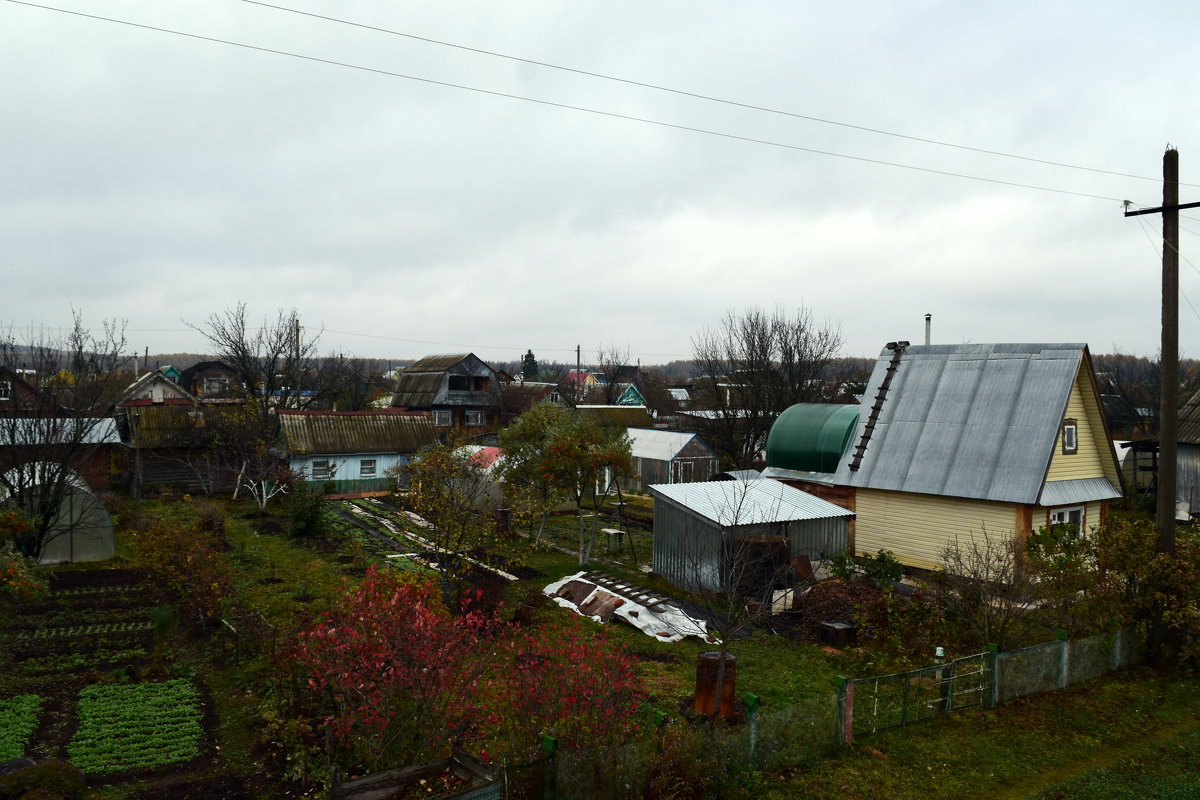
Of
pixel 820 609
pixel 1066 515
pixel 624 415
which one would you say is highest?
pixel 624 415

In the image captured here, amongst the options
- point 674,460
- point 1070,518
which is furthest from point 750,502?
point 674,460

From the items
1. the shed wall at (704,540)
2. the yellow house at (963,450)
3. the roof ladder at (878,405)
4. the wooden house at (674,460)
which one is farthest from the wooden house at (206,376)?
the roof ladder at (878,405)

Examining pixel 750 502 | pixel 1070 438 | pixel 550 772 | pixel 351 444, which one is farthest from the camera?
pixel 351 444

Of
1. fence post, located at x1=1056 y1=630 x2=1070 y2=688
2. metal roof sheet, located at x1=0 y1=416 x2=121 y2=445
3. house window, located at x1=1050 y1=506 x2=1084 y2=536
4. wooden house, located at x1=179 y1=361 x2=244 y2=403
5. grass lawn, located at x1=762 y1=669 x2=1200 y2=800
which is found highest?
wooden house, located at x1=179 y1=361 x2=244 y2=403

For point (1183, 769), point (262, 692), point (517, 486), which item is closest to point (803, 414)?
point (517, 486)

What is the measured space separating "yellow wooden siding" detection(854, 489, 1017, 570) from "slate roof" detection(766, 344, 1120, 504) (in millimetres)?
456

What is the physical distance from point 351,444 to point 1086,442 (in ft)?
106

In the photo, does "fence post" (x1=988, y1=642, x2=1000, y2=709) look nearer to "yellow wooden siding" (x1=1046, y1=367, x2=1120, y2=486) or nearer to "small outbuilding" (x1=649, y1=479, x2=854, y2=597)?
"small outbuilding" (x1=649, y1=479, x2=854, y2=597)

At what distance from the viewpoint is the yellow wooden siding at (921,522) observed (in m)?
21.3

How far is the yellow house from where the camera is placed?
21.3 meters

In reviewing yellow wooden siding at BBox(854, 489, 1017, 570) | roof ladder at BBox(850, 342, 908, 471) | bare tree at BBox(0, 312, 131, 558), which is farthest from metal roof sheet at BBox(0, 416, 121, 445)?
yellow wooden siding at BBox(854, 489, 1017, 570)

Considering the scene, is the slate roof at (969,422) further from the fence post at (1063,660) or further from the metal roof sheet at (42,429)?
the metal roof sheet at (42,429)

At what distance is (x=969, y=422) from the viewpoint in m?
23.0

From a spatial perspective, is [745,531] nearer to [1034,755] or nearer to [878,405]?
[878,405]
